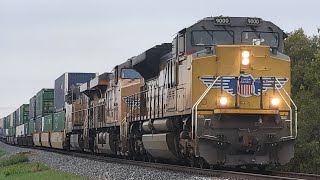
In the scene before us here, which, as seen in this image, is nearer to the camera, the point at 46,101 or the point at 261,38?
the point at 261,38

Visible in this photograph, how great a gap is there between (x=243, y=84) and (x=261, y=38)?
5.61ft

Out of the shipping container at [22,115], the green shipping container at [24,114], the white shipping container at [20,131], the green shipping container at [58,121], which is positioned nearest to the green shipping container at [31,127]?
the white shipping container at [20,131]

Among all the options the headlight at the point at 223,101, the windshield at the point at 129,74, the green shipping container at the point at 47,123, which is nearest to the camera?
the headlight at the point at 223,101

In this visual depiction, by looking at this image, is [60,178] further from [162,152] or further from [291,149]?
[291,149]

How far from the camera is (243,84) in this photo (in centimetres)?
1411

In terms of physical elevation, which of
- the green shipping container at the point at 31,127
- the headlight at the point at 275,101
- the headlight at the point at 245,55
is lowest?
the green shipping container at the point at 31,127

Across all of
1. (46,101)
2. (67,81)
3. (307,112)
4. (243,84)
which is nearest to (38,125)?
(46,101)

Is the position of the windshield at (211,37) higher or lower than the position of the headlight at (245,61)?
higher

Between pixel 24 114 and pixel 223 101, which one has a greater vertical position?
pixel 24 114

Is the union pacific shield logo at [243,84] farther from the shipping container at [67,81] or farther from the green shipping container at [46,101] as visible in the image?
the green shipping container at [46,101]

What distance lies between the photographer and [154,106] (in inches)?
711

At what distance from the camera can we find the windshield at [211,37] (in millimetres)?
14992

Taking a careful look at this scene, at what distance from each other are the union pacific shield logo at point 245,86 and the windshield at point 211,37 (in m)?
1.34

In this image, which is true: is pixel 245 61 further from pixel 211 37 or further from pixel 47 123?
pixel 47 123
